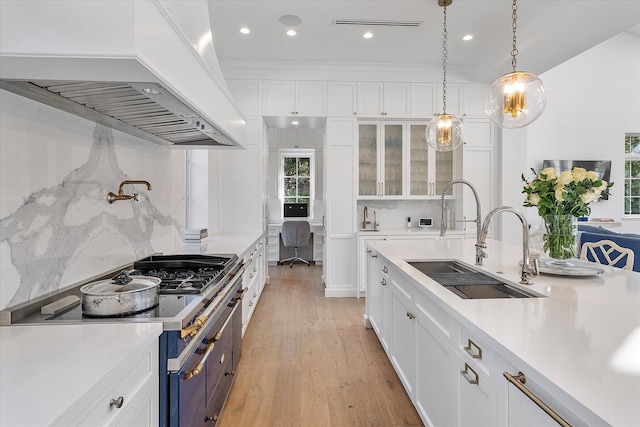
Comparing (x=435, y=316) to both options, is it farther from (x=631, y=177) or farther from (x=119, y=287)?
(x=631, y=177)

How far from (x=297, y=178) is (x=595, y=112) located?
5.98 metres

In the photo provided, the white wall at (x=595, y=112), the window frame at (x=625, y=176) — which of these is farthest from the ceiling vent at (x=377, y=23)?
the window frame at (x=625, y=176)

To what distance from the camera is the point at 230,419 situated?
1.99m

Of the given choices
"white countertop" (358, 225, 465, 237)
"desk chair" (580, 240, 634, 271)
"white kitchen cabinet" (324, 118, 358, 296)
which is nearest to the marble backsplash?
"white kitchen cabinet" (324, 118, 358, 296)

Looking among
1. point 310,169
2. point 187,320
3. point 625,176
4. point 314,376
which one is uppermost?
point 310,169

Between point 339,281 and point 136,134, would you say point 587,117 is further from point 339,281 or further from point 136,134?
point 136,134

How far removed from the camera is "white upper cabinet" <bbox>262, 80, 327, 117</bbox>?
4.47 m

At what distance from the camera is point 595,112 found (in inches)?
264

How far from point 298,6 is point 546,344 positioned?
10.9 ft

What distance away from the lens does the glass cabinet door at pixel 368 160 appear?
4.75 meters

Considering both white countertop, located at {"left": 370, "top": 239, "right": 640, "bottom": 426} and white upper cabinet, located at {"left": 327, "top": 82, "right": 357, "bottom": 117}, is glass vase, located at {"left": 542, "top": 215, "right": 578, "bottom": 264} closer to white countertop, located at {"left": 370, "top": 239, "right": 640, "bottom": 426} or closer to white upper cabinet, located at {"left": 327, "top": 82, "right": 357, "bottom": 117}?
white countertop, located at {"left": 370, "top": 239, "right": 640, "bottom": 426}

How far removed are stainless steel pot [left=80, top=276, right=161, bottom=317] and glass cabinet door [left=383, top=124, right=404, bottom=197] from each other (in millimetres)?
3828

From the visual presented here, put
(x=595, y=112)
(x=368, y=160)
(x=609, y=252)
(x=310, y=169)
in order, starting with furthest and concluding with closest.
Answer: (x=310, y=169)
(x=595, y=112)
(x=368, y=160)
(x=609, y=252)

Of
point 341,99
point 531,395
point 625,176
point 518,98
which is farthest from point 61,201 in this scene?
point 625,176
